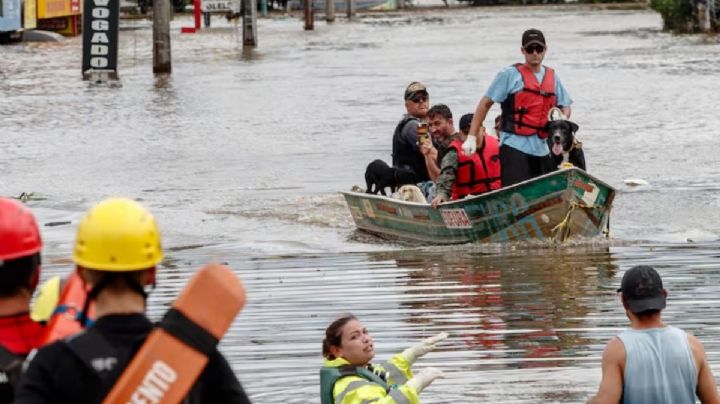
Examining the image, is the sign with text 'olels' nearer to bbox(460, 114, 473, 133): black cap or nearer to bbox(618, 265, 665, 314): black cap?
bbox(460, 114, 473, 133): black cap

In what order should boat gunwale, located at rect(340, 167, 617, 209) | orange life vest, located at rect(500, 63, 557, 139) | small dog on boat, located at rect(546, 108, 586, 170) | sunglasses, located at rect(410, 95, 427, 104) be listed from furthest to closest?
sunglasses, located at rect(410, 95, 427, 104), orange life vest, located at rect(500, 63, 557, 139), boat gunwale, located at rect(340, 167, 617, 209), small dog on boat, located at rect(546, 108, 586, 170)

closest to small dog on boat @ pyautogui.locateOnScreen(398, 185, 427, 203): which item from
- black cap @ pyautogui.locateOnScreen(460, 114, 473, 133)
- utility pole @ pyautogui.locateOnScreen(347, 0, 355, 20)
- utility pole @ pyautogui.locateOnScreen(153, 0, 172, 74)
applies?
black cap @ pyautogui.locateOnScreen(460, 114, 473, 133)

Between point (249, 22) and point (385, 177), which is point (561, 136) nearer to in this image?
point (385, 177)

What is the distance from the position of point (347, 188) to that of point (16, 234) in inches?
659

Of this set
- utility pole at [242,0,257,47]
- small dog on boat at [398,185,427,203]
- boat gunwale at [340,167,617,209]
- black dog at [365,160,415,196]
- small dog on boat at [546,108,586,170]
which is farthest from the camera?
utility pole at [242,0,257,47]

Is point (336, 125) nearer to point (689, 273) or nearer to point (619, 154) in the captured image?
point (619, 154)

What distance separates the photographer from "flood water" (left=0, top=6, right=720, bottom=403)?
10664mm

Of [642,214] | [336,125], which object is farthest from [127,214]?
[336,125]

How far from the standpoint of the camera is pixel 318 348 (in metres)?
10.5

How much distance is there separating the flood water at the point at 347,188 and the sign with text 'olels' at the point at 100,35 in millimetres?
676

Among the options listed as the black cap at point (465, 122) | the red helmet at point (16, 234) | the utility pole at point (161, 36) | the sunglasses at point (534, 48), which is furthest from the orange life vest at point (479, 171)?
the utility pole at point (161, 36)

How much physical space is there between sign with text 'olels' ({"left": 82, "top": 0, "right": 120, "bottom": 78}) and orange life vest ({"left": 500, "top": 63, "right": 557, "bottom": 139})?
23.2 meters

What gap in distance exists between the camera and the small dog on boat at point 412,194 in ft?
52.5

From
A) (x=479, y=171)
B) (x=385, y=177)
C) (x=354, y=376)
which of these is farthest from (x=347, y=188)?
(x=354, y=376)
